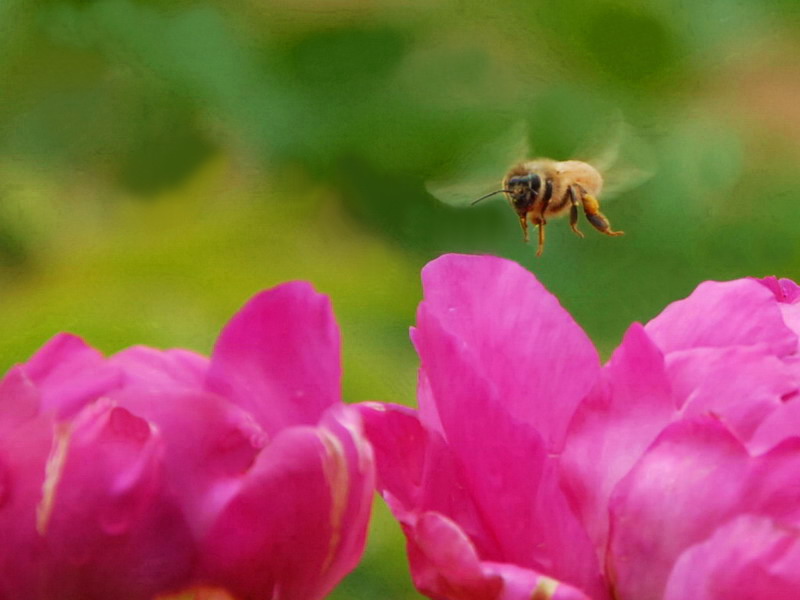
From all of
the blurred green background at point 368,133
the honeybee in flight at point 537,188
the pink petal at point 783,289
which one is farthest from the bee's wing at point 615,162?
the blurred green background at point 368,133

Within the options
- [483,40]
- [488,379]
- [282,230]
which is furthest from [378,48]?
[488,379]

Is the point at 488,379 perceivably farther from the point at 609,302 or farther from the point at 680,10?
the point at 680,10

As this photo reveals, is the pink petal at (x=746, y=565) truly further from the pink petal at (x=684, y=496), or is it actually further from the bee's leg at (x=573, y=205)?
the bee's leg at (x=573, y=205)

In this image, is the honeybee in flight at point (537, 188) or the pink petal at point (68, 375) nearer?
the pink petal at point (68, 375)

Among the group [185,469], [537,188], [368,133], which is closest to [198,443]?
[185,469]

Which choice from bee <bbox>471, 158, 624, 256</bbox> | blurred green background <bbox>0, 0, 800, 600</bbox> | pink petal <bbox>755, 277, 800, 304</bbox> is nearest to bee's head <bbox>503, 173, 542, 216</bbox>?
bee <bbox>471, 158, 624, 256</bbox>

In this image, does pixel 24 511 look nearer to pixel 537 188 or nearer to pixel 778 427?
pixel 778 427
